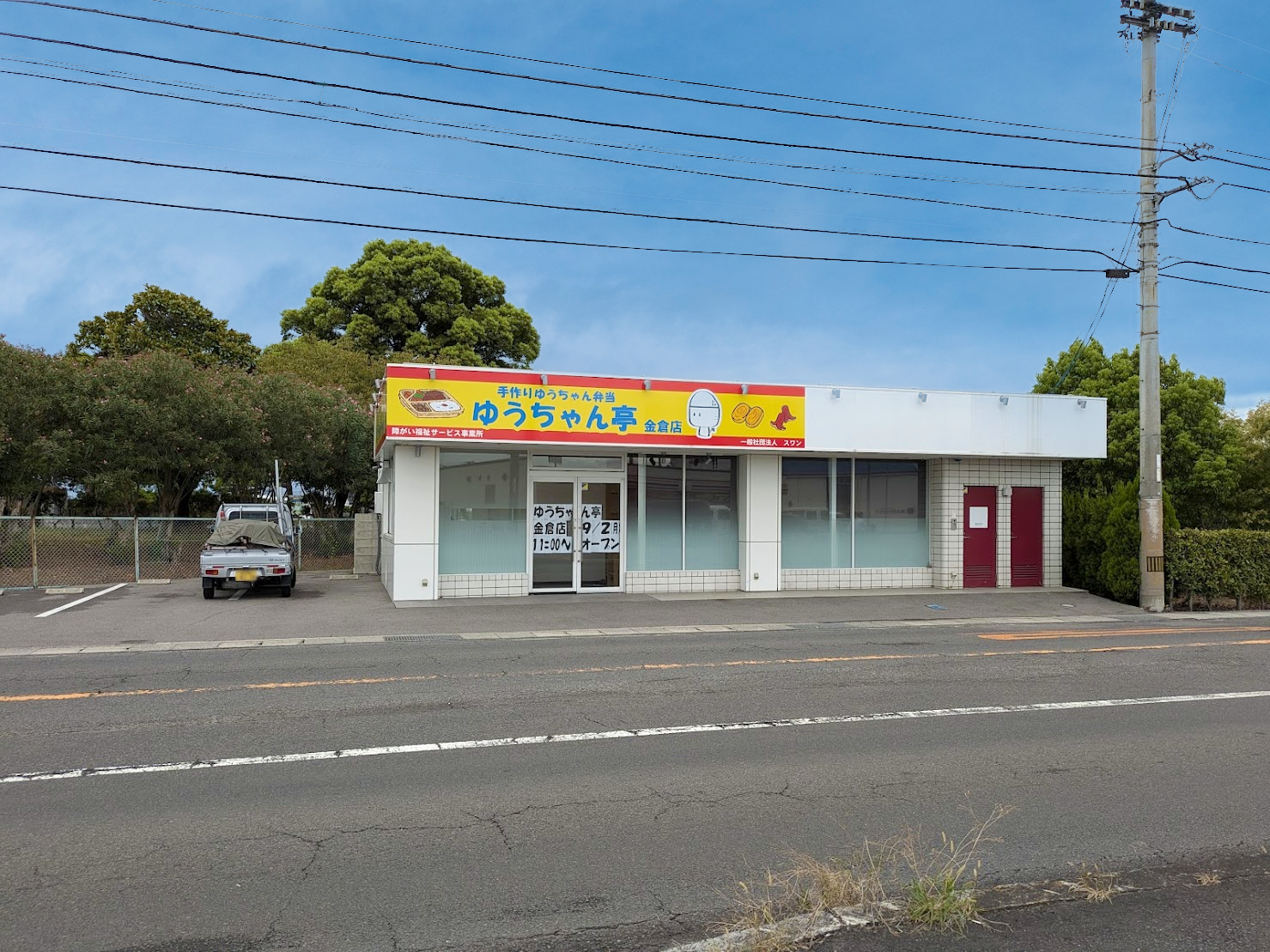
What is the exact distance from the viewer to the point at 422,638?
12562mm

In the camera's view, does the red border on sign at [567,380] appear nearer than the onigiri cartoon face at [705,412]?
Yes

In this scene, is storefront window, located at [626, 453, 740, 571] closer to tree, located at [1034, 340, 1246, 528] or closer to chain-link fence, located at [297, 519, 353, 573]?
chain-link fence, located at [297, 519, 353, 573]

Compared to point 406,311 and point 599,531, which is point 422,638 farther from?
point 406,311

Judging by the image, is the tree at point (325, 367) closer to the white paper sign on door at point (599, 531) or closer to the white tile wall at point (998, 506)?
the white paper sign on door at point (599, 531)

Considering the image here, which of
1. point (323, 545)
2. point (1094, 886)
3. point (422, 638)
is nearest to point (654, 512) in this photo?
point (422, 638)

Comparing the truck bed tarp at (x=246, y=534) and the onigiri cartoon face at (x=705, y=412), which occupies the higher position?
the onigiri cartoon face at (x=705, y=412)

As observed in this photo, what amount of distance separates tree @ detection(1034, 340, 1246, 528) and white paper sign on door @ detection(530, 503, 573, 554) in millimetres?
19224

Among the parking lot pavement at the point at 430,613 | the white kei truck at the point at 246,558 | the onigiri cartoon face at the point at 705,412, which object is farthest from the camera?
the onigiri cartoon face at the point at 705,412

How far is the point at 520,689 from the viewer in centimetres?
880

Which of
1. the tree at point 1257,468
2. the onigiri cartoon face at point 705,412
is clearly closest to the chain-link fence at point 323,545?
the onigiri cartoon face at point 705,412

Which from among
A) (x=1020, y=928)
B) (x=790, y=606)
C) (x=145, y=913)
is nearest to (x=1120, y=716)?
(x=1020, y=928)

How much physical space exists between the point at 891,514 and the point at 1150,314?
6496mm

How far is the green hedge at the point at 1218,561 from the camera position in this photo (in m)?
18.0

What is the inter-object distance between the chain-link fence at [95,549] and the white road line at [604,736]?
15940 millimetres
